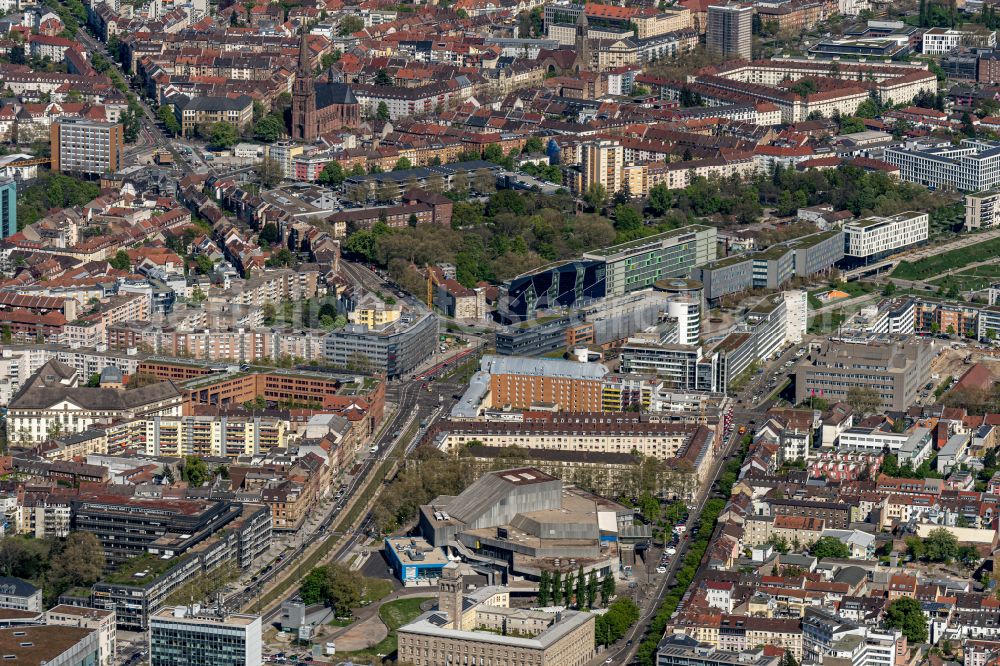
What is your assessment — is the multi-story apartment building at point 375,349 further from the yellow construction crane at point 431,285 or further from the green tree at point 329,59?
the green tree at point 329,59

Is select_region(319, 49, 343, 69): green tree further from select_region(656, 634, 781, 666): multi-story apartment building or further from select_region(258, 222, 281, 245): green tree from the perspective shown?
select_region(656, 634, 781, 666): multi-story apartment building

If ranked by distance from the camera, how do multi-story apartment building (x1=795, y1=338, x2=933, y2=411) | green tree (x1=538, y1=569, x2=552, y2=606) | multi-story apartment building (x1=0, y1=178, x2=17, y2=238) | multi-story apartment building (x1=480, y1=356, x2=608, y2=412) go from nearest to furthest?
green tree (x1=538, y1=569, x2=552, y2=606) < multi-story apartment building (x1=480, y1=356, x2=608, y2=412) < multi-story apartment building (x1=795, y1=338, x2=933, y2=411) < multi-story apartment building (x1=0, y1=178, x2=17, y2=238)

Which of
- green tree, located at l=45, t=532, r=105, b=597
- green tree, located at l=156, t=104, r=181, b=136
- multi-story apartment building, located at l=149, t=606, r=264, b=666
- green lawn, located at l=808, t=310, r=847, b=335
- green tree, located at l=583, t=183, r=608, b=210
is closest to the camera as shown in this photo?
multi-story apartment building, located at l=149, t=606, r=264, b=666

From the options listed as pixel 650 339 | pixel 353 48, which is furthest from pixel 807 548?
pixel 353 48

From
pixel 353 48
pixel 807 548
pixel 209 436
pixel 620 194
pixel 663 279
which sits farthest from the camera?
pixel 353 48

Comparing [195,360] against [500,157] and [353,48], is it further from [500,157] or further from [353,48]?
[353,48]

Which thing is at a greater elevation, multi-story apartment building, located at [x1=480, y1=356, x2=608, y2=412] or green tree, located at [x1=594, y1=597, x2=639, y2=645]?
multi-story apartment building, located at [x1=480, y1=356, x2=608, y2=412]

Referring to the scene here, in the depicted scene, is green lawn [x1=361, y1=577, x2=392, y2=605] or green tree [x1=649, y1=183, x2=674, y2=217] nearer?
green lawn [x1=361, y1=577, x2=392, y2=605]

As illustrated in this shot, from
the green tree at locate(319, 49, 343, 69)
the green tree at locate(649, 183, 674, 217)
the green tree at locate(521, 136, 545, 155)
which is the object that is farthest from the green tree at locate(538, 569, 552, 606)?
the green tree at locate(319, 49, 343, 69)

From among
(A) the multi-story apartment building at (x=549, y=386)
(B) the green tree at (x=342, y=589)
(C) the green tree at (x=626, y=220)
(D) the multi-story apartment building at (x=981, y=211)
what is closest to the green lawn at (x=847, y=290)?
(C) the green tree at (x=626, y=220)
